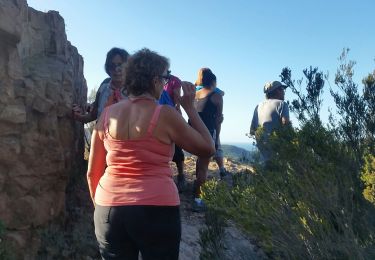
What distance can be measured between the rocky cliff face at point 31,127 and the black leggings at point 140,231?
6.03 feet

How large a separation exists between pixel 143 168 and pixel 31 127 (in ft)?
7.33

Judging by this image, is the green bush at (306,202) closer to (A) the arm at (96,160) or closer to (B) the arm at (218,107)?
(A) the arm at (96,160)

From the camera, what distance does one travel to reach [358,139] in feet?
12.3

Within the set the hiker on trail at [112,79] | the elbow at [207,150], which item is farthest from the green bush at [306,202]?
the hiker on trail at [112,79]

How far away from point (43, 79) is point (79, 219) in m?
Answer: 1.53

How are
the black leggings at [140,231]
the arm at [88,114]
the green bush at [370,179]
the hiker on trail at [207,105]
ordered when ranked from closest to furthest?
the black leggings at [140,231]
the green bush at [370,179]
the arm at [88,114]
the hiker on trail at [207,105]

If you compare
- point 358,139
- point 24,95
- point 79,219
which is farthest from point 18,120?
point 358,139

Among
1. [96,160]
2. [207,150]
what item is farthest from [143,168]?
[96,160]

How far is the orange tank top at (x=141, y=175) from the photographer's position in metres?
2.18

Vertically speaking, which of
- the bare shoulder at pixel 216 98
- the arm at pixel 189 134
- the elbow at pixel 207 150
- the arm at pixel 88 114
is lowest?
the elbow at pixel 207 150

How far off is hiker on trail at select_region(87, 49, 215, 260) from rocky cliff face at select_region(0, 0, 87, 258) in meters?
1.81

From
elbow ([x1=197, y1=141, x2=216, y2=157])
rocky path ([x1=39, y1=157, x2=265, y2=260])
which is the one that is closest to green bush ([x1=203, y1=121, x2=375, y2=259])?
rocky path ([x1=39, y1=157, x2=265, y2=260])

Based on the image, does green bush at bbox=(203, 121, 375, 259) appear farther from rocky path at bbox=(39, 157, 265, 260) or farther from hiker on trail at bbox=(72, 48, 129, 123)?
hiker on trail at bbox=(72, 48, 129, 123)

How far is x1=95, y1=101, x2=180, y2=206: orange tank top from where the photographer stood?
Answer: 2182mm
